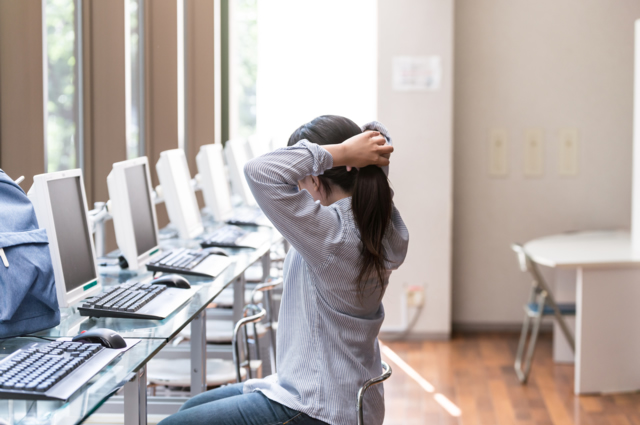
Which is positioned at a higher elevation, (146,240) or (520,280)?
(146,240)

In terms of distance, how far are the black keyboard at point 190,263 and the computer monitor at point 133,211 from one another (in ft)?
0.21

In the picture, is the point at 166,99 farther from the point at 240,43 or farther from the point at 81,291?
the point at 81,291

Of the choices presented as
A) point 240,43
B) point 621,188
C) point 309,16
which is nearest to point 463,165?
point 621,188

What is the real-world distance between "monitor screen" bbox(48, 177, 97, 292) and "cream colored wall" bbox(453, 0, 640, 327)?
3550 millimetres

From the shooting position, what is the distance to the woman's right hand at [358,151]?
1696 mm

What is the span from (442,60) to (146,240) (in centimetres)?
289

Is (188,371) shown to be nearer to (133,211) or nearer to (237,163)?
(133,211)

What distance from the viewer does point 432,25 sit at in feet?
16.2

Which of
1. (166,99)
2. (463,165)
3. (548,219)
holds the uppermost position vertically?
(166,99)

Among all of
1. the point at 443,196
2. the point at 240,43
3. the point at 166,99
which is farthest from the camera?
the point at 240,43

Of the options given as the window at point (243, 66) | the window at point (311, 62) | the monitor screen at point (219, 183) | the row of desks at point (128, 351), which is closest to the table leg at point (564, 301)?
the window at point (311, 62)

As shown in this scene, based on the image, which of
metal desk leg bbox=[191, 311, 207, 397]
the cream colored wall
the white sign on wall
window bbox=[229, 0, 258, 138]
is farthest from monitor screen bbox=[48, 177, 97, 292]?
window bbox=[229, 0, 258, 138]

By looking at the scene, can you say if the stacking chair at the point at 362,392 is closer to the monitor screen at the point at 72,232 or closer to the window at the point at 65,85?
the monitor screen at the point at 72,232

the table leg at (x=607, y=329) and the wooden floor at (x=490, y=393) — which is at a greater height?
the table leg at (x=607, y=329)
